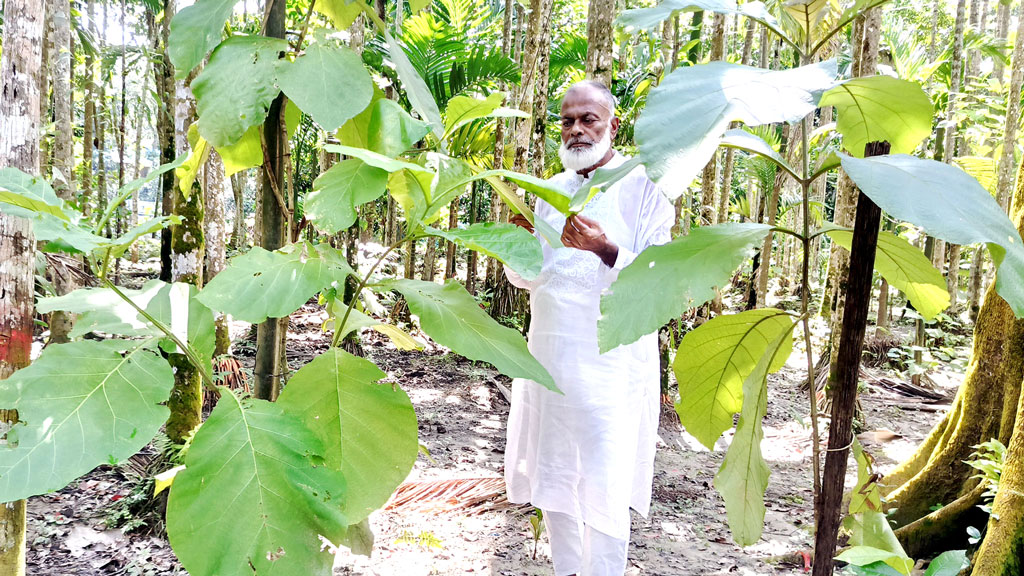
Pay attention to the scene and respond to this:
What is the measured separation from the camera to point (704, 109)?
0.65 metres

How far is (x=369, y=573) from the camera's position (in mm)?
3086

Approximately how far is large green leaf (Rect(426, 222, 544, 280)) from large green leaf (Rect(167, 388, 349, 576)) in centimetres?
31

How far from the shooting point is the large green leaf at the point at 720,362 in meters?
1.10

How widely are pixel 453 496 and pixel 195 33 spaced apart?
3.51 m

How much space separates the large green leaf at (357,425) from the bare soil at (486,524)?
1.29 meters

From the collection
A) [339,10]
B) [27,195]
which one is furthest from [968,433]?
[27,195]

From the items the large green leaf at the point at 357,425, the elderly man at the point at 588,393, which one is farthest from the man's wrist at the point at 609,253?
the large green leaf at the point at 357,425

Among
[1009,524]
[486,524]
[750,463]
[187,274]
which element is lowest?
[486,524]

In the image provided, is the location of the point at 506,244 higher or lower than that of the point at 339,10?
lower

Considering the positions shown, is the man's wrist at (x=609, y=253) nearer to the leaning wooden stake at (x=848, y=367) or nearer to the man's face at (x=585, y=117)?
the man's face at (x=585, y=117)

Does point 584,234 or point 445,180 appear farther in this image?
point 584,234

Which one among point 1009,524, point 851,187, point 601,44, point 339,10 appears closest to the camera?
point 339,10

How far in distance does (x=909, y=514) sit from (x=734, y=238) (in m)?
3.26

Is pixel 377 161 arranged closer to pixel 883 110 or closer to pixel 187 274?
pixel 883 110
